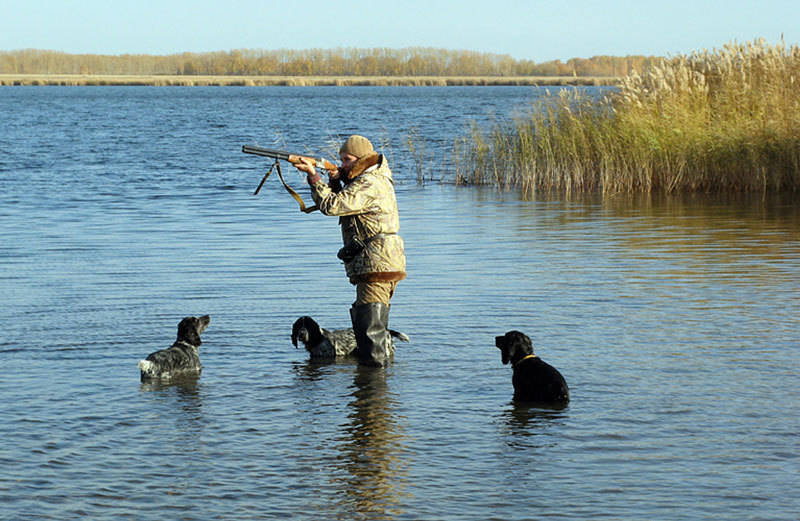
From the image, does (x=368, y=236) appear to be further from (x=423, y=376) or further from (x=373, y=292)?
(x=423, y=376)

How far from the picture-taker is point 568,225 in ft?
60.1

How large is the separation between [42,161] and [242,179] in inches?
363

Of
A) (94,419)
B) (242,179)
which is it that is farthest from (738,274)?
(242,179)

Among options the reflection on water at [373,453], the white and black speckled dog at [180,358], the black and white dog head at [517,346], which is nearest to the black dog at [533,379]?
the black and white dog head at [517,346]

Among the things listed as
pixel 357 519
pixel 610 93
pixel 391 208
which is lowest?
pixel 357 519

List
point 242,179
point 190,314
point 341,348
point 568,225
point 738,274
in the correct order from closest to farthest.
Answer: point 341,348 < point 190,314 < point 738,274 < point 568,225 < point 242,179

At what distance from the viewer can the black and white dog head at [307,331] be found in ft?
30.4

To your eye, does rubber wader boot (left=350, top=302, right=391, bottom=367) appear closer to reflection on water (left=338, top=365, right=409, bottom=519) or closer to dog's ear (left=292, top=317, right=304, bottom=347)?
reflection on water (left=338, top=365, right=409, bottom=519)

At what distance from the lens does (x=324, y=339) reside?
30.9ft

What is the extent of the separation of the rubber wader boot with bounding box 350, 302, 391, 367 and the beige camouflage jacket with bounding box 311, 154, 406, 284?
0.27 m

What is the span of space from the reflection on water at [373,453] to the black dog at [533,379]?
98cm

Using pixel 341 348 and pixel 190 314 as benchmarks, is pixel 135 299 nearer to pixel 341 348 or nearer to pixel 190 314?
pixel 190 314

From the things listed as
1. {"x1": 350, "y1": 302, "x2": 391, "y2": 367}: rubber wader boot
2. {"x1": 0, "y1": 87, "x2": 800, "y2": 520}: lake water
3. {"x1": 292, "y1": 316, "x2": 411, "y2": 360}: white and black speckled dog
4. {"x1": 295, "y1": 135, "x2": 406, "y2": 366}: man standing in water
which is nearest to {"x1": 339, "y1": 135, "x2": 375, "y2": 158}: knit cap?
{"x1": 295, "y1": 135, "x2": 406, "y2": 366}: man standing in water

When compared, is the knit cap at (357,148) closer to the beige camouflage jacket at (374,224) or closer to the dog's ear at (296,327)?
the beige camouflage jacket at (374,224)
